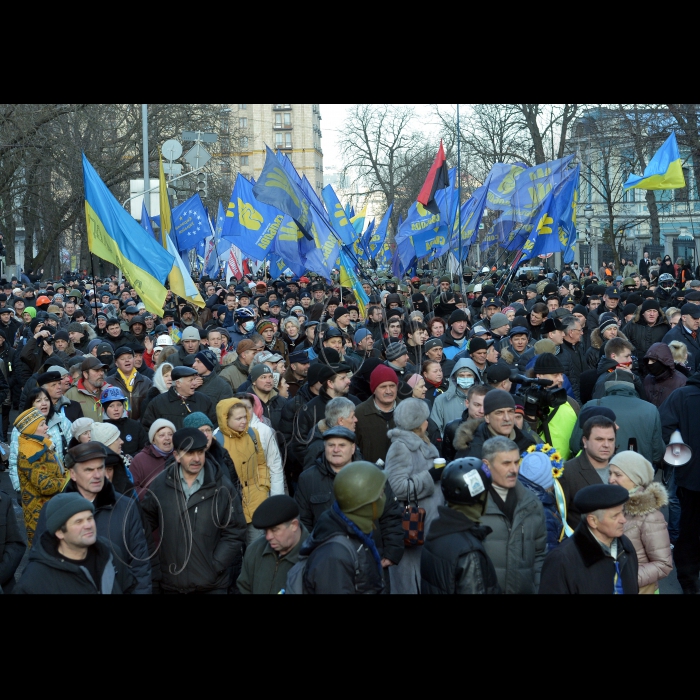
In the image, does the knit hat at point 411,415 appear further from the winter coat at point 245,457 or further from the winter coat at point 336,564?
the winter coat at point 336,564

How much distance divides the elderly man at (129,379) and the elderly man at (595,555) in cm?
528

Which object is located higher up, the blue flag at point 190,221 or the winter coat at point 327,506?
the blue flag at point 190,221

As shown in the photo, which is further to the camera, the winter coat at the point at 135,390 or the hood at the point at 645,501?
the winter coat at the point at 135,390

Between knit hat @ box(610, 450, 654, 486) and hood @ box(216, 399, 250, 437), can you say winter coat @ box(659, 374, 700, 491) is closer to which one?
knit hat @ box(610, 450, 654, 486)

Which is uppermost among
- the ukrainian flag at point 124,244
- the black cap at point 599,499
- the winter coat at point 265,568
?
the ukrainian flag at point 124,244

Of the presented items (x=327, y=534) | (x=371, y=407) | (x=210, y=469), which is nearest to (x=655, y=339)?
(x=371, y=407)

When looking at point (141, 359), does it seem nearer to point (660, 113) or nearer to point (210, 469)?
point (210, 469)

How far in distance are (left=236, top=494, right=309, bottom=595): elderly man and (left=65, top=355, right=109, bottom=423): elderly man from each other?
4029 mm

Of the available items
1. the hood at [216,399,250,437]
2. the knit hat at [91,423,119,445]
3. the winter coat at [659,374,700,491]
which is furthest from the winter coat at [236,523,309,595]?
the winter coat at [659,374,700,491]

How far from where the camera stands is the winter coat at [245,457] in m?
6.39

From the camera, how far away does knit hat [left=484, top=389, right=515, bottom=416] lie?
18.6 ft

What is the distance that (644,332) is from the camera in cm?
1110

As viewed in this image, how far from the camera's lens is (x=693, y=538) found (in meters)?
6.77

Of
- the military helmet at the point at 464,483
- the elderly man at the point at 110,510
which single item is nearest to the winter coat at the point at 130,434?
the elderly man at the point at 110,510
